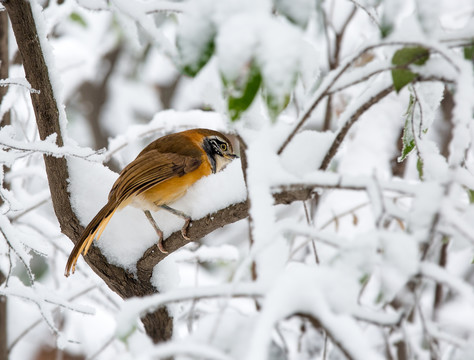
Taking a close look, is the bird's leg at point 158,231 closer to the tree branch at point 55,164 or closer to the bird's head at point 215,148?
the tree branch at point 55,164

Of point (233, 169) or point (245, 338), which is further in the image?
point (233, 169)

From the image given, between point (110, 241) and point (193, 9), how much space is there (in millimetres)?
1537

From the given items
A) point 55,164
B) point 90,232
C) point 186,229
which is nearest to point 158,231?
point 186,229

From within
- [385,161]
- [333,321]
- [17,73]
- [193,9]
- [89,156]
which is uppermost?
[17,73]

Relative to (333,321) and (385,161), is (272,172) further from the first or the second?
(385,161)

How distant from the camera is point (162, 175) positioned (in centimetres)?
337

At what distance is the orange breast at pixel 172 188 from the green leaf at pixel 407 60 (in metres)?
1.91

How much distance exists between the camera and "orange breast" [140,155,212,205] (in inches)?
125

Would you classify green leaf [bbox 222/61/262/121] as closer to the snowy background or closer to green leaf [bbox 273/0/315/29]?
the snowy background

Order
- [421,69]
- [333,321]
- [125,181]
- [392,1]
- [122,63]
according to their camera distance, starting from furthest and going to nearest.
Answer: [122,63], [125,181], [421,69], [392,1], [333,321]

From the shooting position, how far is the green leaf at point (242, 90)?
122 cm

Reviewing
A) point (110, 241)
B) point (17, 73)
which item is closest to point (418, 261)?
point (110, 241)

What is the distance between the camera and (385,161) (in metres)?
4.59

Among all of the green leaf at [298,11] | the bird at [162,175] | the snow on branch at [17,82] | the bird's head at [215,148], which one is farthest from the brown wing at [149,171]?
the green leaf at [298,11]
